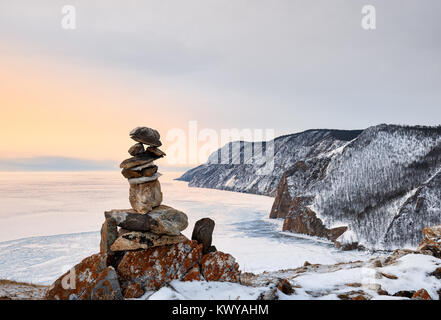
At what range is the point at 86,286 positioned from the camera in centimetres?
850

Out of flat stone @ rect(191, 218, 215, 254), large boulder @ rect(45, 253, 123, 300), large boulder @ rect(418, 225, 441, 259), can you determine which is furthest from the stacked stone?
large boulder @ rect(418, 225, 441, 259)

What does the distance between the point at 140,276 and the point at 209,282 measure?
253 cm

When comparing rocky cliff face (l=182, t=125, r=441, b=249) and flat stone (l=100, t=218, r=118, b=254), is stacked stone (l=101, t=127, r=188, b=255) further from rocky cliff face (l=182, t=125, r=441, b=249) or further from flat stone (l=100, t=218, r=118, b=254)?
rocky cliff face (l=182, t=125, r=441, b=249)

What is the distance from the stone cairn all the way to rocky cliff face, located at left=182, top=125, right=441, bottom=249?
3540cm

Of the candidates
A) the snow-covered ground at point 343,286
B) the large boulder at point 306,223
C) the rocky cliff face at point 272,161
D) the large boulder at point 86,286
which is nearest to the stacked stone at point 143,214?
the large boulder at point 86,286

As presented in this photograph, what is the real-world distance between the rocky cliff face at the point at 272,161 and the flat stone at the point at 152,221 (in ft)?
370

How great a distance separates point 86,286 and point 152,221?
3002 millimetres

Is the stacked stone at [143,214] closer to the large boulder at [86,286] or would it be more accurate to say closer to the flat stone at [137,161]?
the flat stone at [137,161]

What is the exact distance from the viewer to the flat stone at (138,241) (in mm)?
9688

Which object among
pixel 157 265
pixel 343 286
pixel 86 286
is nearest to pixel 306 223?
pixel 343 286
